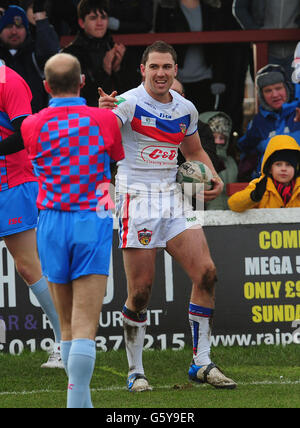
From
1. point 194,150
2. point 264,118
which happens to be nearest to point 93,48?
point 264,118

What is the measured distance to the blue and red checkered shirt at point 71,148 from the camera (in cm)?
534

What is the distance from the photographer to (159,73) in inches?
276

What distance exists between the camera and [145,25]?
11.4 metres

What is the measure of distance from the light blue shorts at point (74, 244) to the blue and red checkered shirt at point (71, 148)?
0.07 meters

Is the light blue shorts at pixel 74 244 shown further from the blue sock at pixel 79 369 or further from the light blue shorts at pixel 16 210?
the light blue shorts at pixel 16 210

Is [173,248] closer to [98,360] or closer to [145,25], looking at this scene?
[98,360]

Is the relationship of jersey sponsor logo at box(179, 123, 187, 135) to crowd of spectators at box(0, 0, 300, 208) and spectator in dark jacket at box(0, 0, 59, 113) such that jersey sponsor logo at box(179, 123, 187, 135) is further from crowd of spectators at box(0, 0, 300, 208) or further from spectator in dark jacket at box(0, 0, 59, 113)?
spectator in dark jacket at box(0, 0, 59, 113)

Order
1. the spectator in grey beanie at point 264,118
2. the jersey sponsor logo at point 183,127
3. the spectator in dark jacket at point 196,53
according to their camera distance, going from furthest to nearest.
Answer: the spectator in dark jacket at point 196,53 < the spectator in grey beanie at point 264,118 < the jersey sponsor logo at point 183,127

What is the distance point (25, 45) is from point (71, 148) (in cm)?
503

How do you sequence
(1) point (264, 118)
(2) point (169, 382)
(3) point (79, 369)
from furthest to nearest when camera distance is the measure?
(1) point (264, 118), (2) point (169, 382), (3) point (79, 369)

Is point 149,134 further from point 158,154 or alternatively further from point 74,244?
point 74,244

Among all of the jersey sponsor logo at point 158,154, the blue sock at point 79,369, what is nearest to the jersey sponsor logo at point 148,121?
the jersey sponsor logo at point 158,154
